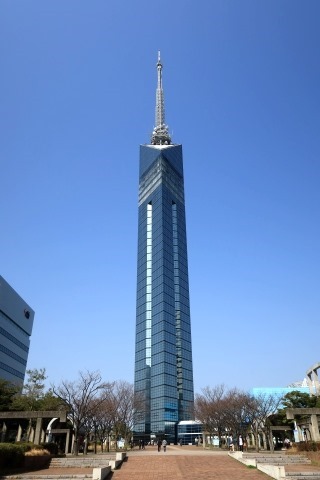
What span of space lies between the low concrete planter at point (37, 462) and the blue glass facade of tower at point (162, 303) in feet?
281

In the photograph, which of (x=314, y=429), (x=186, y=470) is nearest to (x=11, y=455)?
(x=186, y=470)

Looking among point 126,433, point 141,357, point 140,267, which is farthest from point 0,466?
point 140,267

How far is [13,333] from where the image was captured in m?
105

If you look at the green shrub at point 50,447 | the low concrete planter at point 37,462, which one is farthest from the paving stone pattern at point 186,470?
the green shrub at point 50,447

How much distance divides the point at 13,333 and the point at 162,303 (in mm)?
51347

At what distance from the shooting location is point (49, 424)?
41.3m

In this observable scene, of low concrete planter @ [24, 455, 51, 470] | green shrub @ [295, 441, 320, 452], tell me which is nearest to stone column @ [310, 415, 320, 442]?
green shrub @ [295, 441, 320, 452]

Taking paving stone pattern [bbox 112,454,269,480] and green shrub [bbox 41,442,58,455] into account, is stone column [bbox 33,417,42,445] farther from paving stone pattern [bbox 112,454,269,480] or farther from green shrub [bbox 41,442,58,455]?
paving stone pattern [bbox 112,454,269,480]

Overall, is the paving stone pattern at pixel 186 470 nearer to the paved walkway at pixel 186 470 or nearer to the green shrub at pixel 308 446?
the paved walkway at pixel 186 470

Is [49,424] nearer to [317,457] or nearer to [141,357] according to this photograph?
[317,457]

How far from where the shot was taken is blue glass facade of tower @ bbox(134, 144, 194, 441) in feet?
411

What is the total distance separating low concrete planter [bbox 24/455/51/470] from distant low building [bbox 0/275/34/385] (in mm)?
69530

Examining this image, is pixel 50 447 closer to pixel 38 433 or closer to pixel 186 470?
pixel 38 433

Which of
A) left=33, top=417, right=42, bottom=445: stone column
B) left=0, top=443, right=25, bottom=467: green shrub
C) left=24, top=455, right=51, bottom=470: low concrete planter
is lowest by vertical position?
left=24, top=455, right=51, bottom=470: low concrete planter
